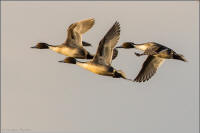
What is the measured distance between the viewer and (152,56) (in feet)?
89.8

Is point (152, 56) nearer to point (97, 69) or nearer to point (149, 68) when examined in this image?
point (149, 68)

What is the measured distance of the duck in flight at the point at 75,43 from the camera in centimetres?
2658

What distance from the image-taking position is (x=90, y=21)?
1093 inches

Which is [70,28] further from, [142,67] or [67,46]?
[142,67]

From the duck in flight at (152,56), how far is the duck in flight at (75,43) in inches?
54.3

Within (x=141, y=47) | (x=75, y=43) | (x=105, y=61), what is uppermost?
(x=75, y=43)

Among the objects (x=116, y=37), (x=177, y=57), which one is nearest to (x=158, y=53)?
(x=177, y=57)

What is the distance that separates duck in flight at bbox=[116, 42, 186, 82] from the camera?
2639cm

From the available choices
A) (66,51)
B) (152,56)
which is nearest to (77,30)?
(66,51)

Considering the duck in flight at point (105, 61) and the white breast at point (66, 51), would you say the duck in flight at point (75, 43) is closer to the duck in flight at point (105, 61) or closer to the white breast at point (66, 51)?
the white breast at point (66, 51)

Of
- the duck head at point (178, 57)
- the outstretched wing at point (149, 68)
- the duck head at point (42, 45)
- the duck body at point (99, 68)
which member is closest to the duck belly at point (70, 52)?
the duck head at point (42, 45)

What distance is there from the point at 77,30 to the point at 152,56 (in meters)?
2.52

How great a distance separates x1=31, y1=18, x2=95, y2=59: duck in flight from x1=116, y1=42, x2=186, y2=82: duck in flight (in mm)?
1379

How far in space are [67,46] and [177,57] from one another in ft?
11.3
